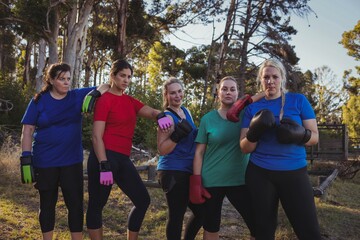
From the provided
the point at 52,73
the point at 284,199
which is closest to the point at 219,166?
the point at 284,199

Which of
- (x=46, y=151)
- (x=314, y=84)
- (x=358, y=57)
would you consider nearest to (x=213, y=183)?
(x=46, y=151)

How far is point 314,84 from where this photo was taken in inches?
1690

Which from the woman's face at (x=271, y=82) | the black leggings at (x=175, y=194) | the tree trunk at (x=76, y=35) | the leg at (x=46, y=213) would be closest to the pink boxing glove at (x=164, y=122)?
the black leggings at (x=175, y=194)

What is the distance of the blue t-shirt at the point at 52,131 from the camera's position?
10.9ft

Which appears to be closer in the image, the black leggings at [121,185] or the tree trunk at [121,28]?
the black leggings at [121,185]

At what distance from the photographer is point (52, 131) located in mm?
3330

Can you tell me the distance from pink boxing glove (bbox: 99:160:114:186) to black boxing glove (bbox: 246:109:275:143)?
120 cm

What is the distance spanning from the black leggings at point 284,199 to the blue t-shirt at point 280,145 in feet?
0.17

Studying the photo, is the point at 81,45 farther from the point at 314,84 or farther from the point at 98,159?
the point at 314,84

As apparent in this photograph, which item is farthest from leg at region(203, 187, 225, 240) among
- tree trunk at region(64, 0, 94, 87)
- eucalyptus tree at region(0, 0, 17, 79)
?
eucalyptus tree at region(0, 0, 17, 79)

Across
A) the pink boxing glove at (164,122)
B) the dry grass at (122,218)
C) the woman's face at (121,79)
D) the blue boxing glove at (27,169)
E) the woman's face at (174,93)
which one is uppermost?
the woman's face at (121,79)

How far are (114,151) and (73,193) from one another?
21.2 inches

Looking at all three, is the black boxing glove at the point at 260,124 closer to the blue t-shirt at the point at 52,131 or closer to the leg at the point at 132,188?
the leg at the point at 132,188

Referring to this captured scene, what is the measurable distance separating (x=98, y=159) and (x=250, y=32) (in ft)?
48.7
